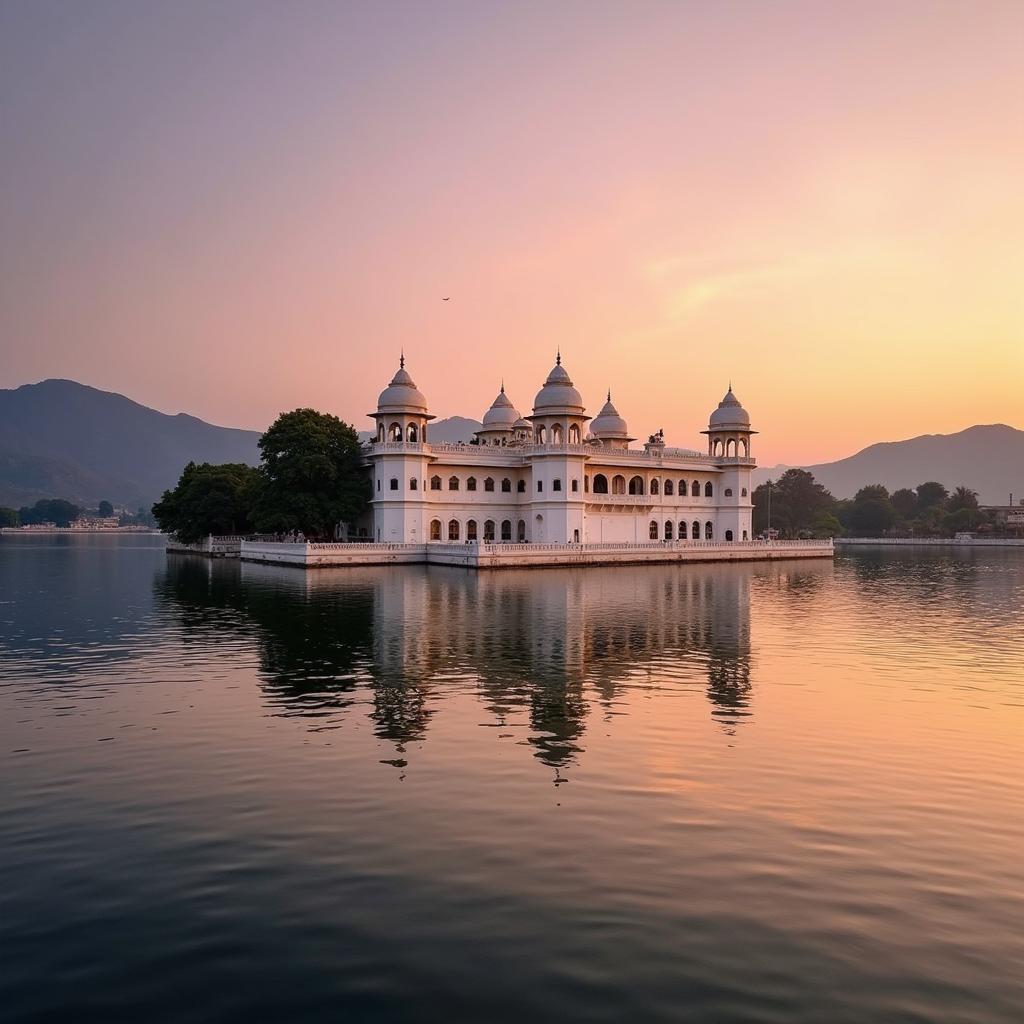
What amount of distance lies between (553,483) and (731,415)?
64.6 feet

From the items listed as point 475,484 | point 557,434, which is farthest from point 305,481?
point 557,434

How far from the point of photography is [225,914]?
6.49 metres

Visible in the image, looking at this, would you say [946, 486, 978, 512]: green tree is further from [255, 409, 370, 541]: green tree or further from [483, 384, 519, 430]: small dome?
[255, 409, 370, 541]: green tree

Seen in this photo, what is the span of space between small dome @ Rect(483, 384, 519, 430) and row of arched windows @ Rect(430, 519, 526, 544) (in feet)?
53.7

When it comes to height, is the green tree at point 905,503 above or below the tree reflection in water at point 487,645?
above

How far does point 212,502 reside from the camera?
69.5m

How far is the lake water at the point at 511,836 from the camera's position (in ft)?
18.3

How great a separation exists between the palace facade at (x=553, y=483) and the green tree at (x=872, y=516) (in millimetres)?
70470

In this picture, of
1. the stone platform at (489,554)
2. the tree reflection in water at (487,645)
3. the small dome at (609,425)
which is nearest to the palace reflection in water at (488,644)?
the tree reflection in water at (487,645)

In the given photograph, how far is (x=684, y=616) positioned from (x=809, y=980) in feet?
68.1

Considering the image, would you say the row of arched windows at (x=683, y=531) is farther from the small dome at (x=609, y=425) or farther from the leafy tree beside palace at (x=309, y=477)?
the leafy tree beside palace at (x=309, y=477)

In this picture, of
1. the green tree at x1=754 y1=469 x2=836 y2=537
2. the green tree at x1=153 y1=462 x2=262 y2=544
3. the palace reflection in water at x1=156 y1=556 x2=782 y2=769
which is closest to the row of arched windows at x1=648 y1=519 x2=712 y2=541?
the palace reflection in water at x1=156 y1=556 x2=782 y2=769

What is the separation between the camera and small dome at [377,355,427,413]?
186 ft

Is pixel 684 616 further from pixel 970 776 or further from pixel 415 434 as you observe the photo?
pixel 415 434
